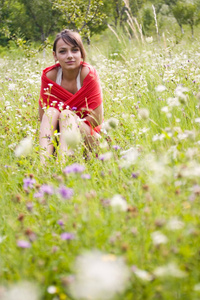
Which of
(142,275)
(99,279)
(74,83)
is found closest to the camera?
(99,279)

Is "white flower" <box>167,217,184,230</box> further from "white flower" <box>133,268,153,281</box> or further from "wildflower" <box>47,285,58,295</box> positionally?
"wildflower" <box>47,285,58,295</box>

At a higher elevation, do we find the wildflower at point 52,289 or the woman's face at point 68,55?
the woman's face at point 68,55

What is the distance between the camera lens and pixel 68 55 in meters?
3.45

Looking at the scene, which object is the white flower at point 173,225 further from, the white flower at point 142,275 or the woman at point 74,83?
the woman at point 74,83

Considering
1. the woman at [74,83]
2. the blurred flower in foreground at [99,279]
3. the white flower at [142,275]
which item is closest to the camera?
the blurred flower in foreground at [99,279]

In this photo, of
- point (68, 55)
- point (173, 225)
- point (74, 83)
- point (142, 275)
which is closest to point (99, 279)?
point (142, 275)

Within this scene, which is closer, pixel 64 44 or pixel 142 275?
pixel 142 275

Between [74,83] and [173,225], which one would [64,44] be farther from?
[173,225]

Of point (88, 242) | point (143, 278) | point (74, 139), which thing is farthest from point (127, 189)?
point (143, 278)

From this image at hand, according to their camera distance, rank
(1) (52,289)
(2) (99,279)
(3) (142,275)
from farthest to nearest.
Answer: (1) (52,289) < (3) (142,275) < (2) (99,279)

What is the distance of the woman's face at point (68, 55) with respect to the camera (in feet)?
11.3

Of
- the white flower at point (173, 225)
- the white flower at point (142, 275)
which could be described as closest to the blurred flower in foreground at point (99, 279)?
the white flower at point (142, 275)

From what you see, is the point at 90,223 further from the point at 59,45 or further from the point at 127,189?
the point at 59,45

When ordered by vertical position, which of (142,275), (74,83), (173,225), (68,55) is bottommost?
(142,275)
